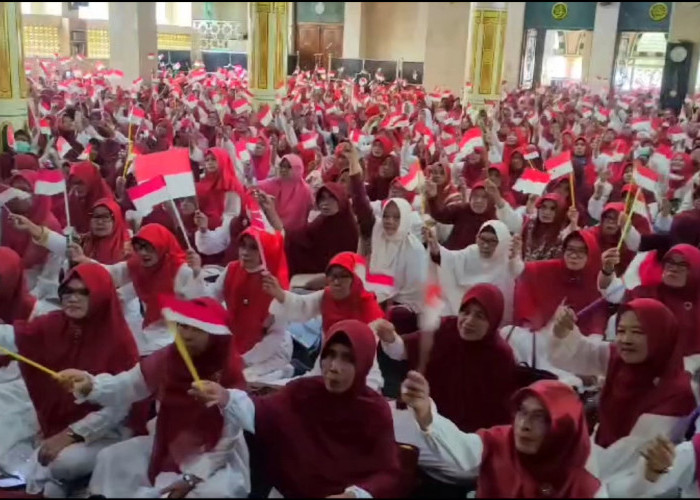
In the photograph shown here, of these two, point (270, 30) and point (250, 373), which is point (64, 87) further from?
point (250, 373)

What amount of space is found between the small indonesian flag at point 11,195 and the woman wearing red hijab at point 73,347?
168 cm

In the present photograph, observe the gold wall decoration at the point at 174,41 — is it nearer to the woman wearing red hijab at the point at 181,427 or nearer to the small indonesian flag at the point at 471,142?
the small indonesian flag at the point at 471,142

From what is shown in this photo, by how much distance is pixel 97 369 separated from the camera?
263 cm

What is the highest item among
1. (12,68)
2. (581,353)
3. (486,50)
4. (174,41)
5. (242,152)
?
(486,50)

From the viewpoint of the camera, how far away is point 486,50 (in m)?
11.0

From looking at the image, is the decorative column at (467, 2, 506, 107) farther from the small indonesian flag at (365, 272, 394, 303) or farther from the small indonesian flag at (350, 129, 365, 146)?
the small indonesian flag at (365, 272, 394, 303)

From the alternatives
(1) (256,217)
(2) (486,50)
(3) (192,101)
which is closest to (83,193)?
(1) (256,217)

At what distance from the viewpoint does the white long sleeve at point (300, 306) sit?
3.35 meters

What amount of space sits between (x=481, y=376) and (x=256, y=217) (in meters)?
2.12

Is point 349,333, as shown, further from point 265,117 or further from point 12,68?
point 265,117

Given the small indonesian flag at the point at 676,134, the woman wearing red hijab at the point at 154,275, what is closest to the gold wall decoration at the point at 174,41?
the small indonesian flag at the point at 676,134

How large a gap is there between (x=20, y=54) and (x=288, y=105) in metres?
3.48

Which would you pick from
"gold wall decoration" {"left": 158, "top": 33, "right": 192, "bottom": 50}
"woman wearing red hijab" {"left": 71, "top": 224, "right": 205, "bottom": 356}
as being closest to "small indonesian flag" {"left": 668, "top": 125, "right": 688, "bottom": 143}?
"woman wearing red hijab" {"left": 71, "top": 224, "right": 205, "bottom": 356}

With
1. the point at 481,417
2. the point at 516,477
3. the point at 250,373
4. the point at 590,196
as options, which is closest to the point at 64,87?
the point at 590,196
